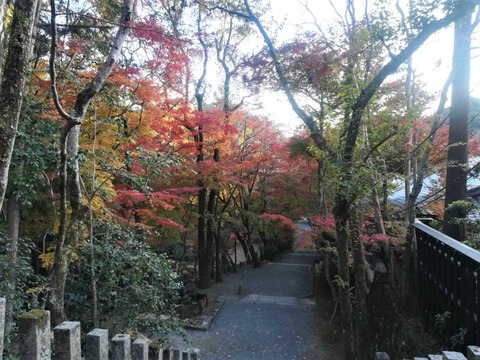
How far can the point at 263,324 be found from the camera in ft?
29.8

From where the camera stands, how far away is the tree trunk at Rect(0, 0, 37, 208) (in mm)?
1844

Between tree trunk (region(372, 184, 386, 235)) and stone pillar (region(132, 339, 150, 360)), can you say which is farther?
tree trunk (region(372, 184, 386, 235))

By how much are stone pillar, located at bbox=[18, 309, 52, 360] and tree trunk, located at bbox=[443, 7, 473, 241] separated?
6769mm

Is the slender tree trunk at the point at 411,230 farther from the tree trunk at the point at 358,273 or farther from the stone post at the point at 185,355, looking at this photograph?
the stone post at the point at 185,355

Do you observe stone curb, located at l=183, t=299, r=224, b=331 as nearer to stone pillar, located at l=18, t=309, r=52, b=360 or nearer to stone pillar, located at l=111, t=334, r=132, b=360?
stone pillar, located at l=111, t=334, r=132, b=360

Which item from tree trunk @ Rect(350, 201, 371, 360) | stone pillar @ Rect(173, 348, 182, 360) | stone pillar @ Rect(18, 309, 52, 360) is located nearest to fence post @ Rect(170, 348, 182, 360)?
stone pillar @ Rect(173, 348, 182, 360)

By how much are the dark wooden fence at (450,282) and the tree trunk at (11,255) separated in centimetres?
450

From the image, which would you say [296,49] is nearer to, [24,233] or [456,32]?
[456,32]

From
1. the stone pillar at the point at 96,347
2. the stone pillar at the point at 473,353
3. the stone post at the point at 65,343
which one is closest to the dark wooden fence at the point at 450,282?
the stone pillar at the point at 473,353

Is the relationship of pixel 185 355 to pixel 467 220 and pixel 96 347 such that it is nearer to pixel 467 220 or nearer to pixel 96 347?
pixel 96 347

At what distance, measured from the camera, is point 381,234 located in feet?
22.5

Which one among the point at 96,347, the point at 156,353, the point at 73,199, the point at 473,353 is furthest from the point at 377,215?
the point at 96,347

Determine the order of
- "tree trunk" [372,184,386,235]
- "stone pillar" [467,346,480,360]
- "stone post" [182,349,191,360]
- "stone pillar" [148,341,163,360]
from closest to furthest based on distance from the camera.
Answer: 1. "stone pillar" [467,346,480,360]
2. "stone pillar" [148,341,163,360]
3. "stone post" [182,349,191,360]
4. "tree trunk" [372,184,386,235]

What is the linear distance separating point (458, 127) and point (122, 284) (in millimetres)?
6937
